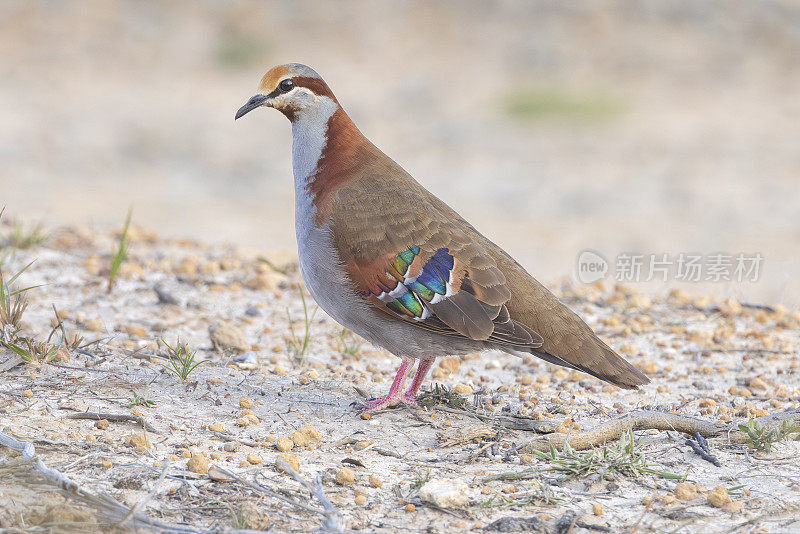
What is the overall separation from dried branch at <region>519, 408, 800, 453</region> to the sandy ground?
0.05 m

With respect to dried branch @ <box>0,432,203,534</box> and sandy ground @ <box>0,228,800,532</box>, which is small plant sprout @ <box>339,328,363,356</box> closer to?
sandy ground @ <box>0,228,800,532</box>

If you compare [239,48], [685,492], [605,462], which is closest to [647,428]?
[605,462]

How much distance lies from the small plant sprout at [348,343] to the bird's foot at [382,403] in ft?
2.85

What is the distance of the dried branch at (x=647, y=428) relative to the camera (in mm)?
4082

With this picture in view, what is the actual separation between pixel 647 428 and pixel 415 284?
121 cm

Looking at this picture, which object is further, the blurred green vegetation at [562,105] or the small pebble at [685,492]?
the blurred green vegetation at [562,105]

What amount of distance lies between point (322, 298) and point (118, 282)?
2.48 m

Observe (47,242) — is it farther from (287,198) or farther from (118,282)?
(287,198)

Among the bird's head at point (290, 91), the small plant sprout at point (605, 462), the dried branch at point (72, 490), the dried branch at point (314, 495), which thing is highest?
the bird's head at point (290, 91)

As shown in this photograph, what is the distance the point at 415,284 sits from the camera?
14.4 ft

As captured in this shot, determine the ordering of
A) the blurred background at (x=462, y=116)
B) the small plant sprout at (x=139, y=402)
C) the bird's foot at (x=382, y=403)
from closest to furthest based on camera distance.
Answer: the small plant sprout at (x=139, y=402) → the bird's foot at (x=382, y=403) → the blurred background at (x=462, y=116)

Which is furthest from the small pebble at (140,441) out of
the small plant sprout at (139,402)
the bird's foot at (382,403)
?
the bird's foot at (382,403)

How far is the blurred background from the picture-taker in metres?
12.4

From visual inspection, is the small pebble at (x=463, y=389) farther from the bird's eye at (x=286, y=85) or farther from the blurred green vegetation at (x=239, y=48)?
the blurred green vegetation at (x=239, y=48)
